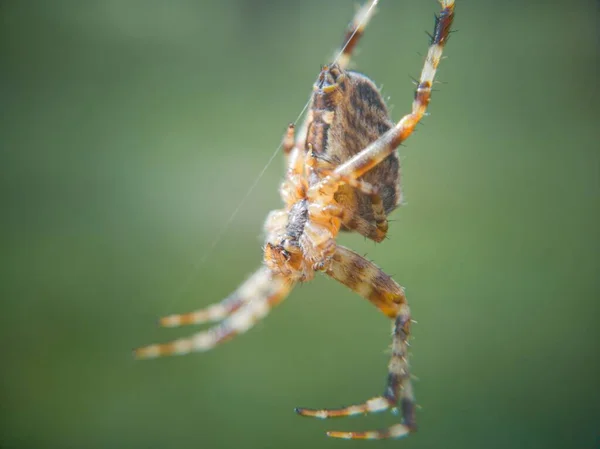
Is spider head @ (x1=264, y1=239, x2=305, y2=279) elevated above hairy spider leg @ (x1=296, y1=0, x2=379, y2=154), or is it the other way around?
hairy spider leg @ (x1=296, y1=0, x2=379, y2=154)

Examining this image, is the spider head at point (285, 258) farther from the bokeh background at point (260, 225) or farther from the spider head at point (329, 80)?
the bokeh background at point (260, 225)

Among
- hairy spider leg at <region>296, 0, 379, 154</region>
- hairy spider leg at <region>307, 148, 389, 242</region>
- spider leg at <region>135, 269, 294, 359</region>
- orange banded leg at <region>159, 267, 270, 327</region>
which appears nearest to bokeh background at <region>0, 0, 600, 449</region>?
orange banded leg at <region>159, 267, 270, 327</region>

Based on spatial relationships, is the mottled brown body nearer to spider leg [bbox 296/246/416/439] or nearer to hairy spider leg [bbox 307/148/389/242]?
hairy spider leg [bbox 307/148/389/242]

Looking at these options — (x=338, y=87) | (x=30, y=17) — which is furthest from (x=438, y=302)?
(x=30, y=17)

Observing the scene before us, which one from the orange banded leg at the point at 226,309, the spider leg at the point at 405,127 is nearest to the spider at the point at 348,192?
the spider leg at the point at 405,127

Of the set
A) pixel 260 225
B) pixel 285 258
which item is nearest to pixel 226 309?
pixel 285 258

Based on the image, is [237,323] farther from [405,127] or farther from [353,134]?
[405,127]

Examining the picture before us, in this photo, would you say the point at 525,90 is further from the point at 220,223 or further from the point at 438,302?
the point at 220,223
